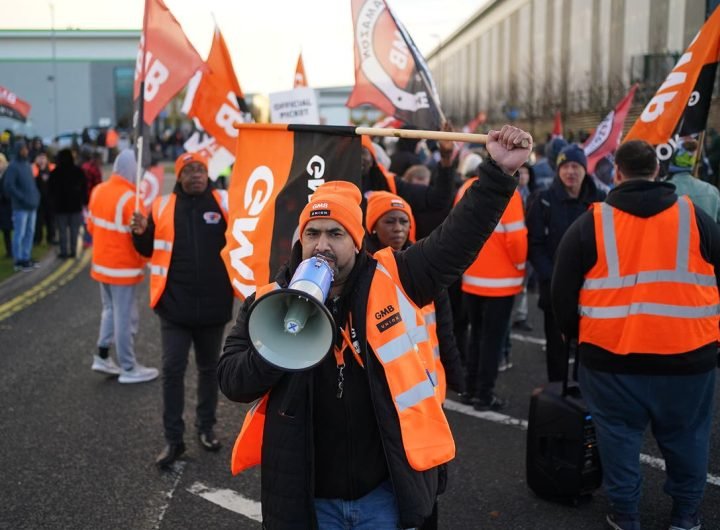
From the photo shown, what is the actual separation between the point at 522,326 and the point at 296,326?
23.1 feet

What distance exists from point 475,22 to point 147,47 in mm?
63430

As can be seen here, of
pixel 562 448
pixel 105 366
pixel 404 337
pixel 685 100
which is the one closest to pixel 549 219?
pixel 685 100

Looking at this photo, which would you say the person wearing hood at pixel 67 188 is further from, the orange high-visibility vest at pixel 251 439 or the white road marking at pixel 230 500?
the orange high-visibility vest at pixel 251 439

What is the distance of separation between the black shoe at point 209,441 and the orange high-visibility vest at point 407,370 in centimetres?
302

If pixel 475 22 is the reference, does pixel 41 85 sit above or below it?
below

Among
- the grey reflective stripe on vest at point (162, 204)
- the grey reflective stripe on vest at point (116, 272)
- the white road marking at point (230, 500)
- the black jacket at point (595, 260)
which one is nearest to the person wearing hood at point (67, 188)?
the grey reflective stripe on vest at point (116, 272)

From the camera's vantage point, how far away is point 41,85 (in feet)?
239

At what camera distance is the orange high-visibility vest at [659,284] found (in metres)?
3.89

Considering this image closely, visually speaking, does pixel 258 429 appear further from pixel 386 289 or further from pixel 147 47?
pixel 147 47

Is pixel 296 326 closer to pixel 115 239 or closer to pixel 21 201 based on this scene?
pixel 115 239

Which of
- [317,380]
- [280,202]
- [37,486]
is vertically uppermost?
Result: [280,202]

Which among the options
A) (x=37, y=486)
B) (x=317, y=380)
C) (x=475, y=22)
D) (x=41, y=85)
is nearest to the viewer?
(x=317, y=380)

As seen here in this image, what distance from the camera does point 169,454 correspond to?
5051 mm

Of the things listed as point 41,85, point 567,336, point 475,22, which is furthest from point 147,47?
point 41,85
